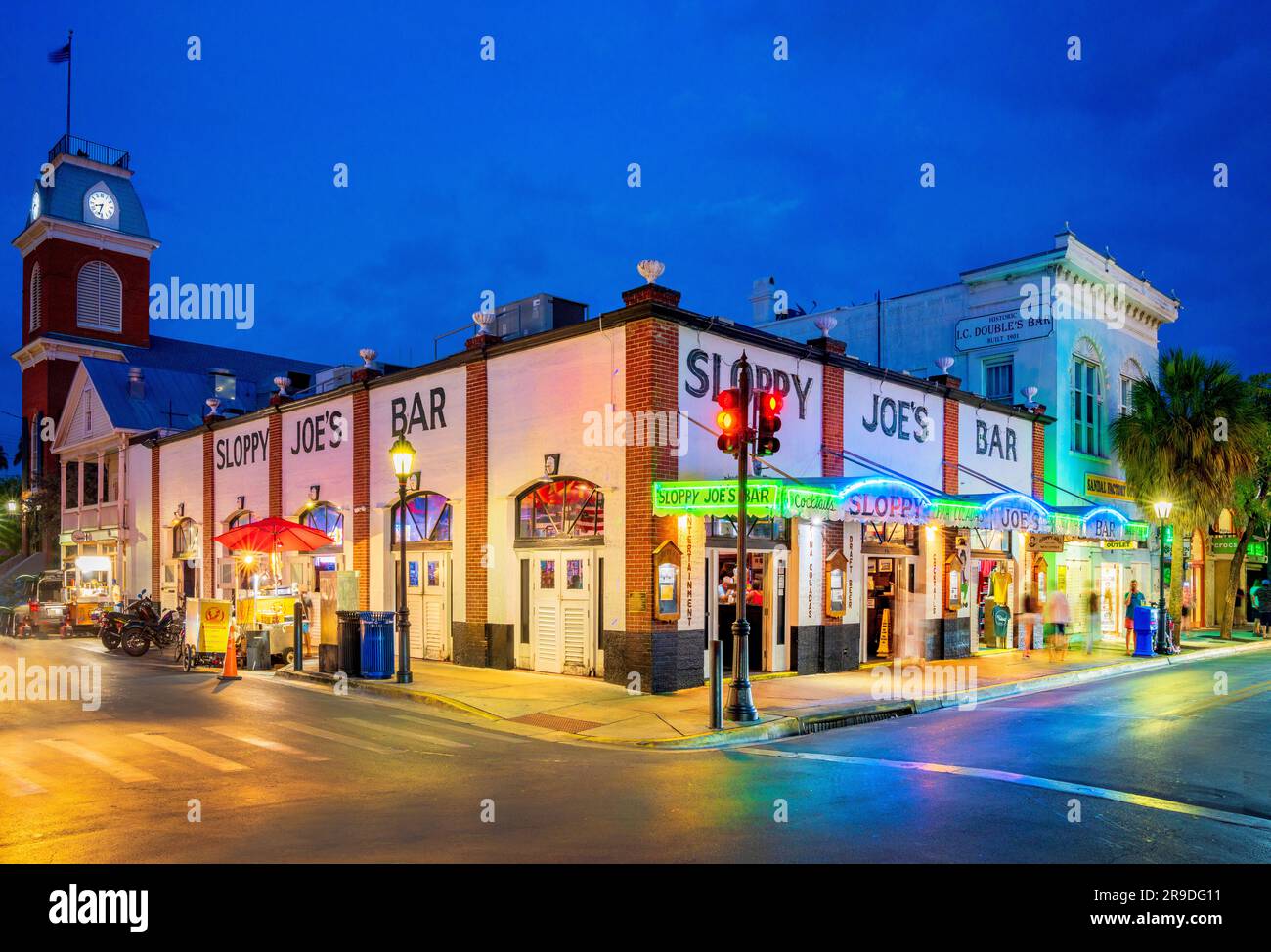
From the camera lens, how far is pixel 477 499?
778 inches

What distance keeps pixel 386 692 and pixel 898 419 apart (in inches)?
495

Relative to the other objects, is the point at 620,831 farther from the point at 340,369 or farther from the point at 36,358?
the point at 36,358

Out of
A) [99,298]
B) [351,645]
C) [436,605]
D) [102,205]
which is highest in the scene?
[102,205]

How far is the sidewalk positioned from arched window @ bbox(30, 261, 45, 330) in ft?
125

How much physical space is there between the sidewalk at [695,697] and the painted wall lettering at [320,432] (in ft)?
23.1

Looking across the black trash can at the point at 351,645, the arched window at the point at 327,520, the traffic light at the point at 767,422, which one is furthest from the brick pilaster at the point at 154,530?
the traffic light at the point at 767,422

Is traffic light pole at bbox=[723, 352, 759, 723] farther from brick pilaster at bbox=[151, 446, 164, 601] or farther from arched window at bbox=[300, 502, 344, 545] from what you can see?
brick pilaster at bbox=[151, 446, 164, 601]

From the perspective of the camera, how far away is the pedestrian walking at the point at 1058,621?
70.6 feet

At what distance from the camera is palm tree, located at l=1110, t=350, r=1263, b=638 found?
27703mm

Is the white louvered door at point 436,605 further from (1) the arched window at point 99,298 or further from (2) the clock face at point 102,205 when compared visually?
(2) the clock face at point 102,205

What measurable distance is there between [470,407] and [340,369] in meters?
11.3

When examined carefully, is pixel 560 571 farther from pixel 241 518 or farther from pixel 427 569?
pixel 241 518

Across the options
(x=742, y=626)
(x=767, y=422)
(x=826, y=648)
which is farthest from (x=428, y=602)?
(x=767, y=422)

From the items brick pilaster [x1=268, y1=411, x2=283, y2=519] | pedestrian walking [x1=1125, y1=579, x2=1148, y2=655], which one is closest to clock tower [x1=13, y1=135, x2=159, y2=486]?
brick pilaster [x1=268, y1=411, x2=283, y2=519]
